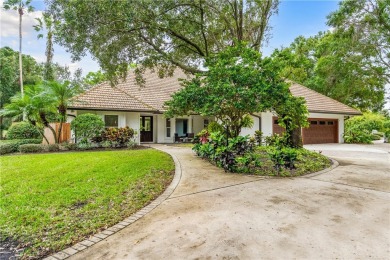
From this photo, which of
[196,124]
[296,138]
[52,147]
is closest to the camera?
[296,138]

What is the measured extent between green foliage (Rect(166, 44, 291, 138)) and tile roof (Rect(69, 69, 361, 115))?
4.76 meters

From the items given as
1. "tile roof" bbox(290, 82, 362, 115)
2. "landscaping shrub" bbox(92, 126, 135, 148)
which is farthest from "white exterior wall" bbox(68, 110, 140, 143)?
"tile roof" bbox(290, 82, 362, 115)

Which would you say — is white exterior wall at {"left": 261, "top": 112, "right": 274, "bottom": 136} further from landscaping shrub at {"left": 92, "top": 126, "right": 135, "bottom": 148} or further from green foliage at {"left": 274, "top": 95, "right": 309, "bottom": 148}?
landscaping shrub at {"left": 92, "top": 126, "right": 135, "bottom": 148}

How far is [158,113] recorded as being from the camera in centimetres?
1711

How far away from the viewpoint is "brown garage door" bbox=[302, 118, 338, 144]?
2084cm

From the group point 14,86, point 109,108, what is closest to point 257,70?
point 109,108

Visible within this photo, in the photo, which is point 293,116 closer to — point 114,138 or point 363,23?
point 114,138

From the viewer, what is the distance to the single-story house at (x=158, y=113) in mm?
15828

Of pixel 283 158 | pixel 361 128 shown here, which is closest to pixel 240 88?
pixel 283 158

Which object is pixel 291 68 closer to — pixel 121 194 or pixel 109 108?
pixel 121 194

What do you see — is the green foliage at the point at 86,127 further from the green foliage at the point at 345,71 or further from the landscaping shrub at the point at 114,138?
the green foliage at the point at 345,71

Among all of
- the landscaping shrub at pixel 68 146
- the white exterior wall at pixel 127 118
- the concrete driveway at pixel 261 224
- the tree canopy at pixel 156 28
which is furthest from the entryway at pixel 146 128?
the concrete driveway at pixel 261 224

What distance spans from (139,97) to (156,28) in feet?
29.9

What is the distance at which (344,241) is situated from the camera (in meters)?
3.59
